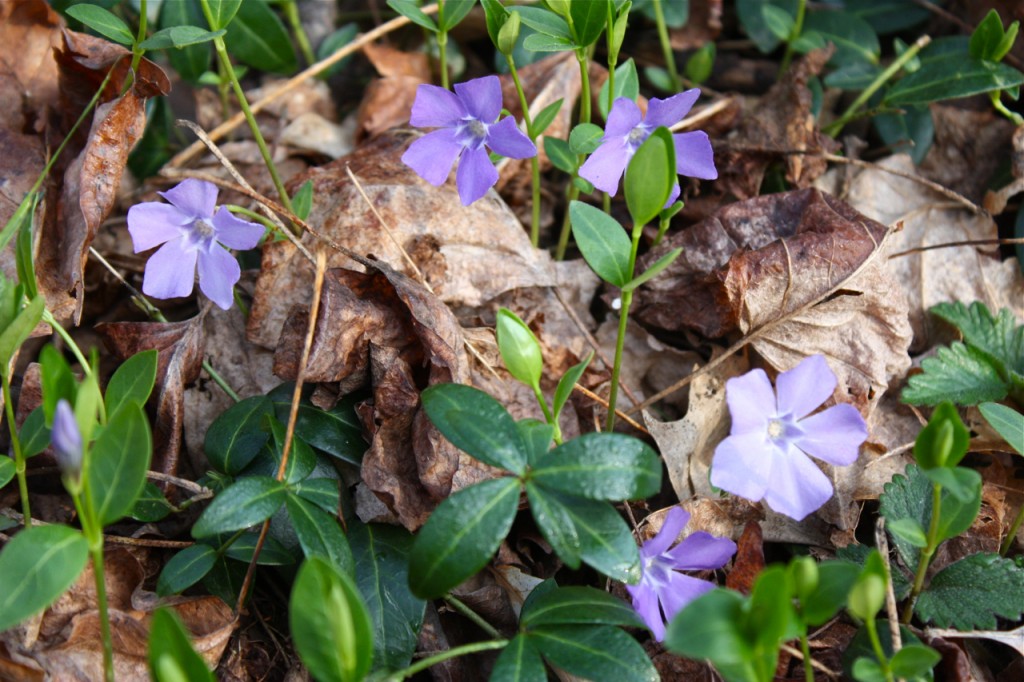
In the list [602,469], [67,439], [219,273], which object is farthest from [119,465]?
[602,469]

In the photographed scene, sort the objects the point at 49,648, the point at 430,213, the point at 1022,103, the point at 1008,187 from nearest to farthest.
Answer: the point at 49,648 < the point at 430,213 < the point at 1008,187 < the point at 1022,103

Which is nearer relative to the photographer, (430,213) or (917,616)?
(917,616)

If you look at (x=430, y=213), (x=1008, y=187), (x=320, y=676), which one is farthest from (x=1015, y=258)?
(x=320, y=676)

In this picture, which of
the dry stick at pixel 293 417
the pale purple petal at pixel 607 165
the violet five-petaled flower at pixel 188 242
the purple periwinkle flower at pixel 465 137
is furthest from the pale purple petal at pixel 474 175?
the violet five-petaled flower at pixel 188 242

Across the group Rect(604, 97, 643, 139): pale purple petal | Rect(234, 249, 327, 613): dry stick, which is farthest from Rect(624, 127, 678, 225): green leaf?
Rect(234, 249, 327, 613): dry stick

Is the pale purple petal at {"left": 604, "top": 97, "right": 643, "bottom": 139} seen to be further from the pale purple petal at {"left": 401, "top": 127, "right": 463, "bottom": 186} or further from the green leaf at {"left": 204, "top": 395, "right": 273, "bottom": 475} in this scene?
the green leaf at {"left": 204, "top": 395, "right": 273, "bottom": 475}

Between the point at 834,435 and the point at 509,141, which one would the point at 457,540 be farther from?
the point at 509,141

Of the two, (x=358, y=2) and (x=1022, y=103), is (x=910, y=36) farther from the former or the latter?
(x=358, y=2)
